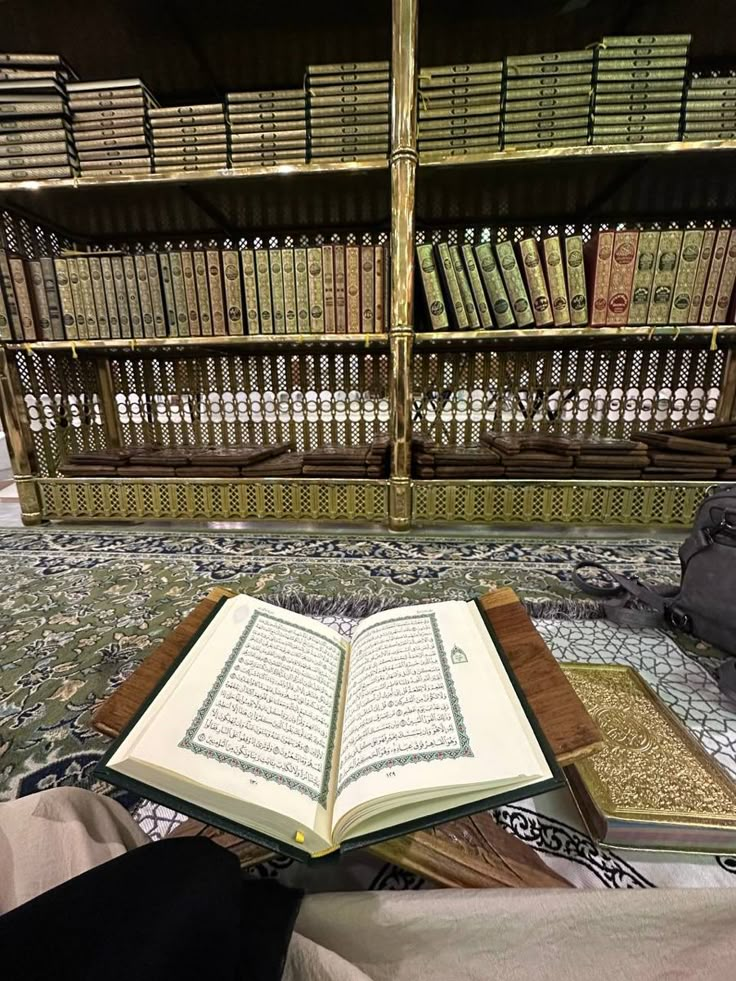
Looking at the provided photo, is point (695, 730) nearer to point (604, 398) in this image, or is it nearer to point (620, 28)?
point (604, 398)

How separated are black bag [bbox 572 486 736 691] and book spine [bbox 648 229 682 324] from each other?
2.60 ft

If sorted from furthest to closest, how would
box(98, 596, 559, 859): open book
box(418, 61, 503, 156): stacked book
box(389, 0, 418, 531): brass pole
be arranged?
box(418, 61, 503, 156): stacked book < box(389, 0, 418, 531): brass pole < box(98, 596, 559, 859): open book

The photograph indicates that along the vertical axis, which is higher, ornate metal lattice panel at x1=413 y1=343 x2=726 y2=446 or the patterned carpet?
ornate metal lattice panel at x1=413 y1=343 x2=726 y2=446

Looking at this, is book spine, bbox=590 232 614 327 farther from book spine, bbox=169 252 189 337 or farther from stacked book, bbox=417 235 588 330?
book spine, bbox=169 252 189 337

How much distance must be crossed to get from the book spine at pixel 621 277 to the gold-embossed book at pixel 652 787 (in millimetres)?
1143

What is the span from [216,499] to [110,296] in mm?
745

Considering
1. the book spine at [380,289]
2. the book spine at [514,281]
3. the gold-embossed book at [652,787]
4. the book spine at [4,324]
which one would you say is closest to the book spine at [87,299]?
the book spine at [4,324]

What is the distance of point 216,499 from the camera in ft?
4.73

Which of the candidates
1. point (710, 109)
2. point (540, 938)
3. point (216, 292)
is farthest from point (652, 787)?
point (710, 109)

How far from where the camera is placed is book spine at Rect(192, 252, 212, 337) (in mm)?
1362

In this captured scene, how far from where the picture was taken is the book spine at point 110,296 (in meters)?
1.38

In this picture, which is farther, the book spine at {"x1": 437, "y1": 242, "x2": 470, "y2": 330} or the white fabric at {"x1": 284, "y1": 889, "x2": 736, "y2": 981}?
the book spine at {"x1": 437, "y1": 242, "x2": 470, "y2": 330}

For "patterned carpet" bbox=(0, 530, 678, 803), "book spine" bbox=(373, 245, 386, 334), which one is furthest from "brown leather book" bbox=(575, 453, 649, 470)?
"book spine" bbox=(373, 245, 386, 334)

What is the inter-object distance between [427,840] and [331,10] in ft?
5.88
